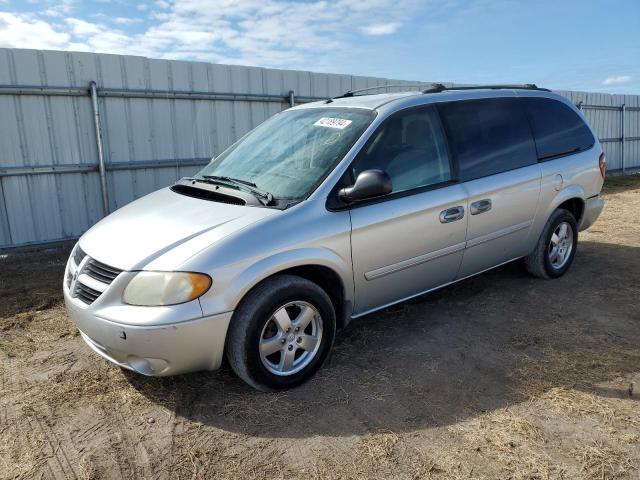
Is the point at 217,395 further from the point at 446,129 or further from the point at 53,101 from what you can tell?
the point at 53,101

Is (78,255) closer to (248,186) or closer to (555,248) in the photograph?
(248,186)

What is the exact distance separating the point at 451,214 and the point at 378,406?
1.61 meters

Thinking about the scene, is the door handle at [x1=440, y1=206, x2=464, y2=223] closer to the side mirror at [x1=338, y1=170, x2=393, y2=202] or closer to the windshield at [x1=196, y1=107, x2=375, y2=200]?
the side mirror at [x1=338, y1=170, x2=393, y2=202]

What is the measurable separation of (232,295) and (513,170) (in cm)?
288

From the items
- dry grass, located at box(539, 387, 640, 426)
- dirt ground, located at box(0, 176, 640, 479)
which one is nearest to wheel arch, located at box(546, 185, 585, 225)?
dirt ground, located at box(0, 176, 640, 479)

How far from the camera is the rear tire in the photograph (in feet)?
16.3

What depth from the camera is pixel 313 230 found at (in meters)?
3.17

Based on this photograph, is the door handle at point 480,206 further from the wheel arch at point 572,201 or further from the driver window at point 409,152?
the wheel arch at point 572,201

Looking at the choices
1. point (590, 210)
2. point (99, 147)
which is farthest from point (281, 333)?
point (99, 147)

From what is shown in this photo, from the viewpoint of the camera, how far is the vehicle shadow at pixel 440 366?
295 cm

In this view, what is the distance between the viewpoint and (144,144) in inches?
306

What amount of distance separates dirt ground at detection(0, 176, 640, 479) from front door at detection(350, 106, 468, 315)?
0.51 m

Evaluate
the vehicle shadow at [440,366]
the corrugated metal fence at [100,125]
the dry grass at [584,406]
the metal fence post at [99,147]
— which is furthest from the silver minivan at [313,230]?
the corrugated metal fence at [100,125]

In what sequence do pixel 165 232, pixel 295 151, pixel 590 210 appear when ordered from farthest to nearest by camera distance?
pixel 590 210, pixel 295 151, pixel 165 232
